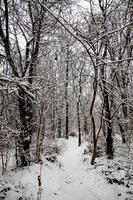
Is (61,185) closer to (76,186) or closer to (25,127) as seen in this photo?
(76,186)

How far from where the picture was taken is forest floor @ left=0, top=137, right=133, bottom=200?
30.5 feet

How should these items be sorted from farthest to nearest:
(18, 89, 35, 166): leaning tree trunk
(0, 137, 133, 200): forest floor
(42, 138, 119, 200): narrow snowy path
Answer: (18, 89, 35, 166): leaning tree trunk → (42, 138, 119, 200): narrow snowy path → (0, 137, 133, 200): forest floor

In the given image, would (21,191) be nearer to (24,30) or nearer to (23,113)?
(23,113)

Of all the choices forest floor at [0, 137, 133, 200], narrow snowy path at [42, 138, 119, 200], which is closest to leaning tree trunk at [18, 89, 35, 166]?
forest floor at [0, 137, 133, 200]

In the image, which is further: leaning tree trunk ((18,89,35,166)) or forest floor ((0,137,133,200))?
leaning tree trunk ((18,89,35,166))

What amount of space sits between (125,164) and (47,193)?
495 centimetres

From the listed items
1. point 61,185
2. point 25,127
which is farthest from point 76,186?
point 25,127

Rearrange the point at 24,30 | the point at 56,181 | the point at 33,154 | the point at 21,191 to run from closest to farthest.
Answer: the point at 21,191
the point at 56,181
the point at 24,30
the point at 33,154

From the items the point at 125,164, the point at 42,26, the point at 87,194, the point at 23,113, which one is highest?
the point at 42,26

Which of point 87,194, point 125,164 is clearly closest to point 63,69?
point 125,164

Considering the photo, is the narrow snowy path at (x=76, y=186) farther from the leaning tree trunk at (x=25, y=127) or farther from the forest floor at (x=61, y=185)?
the leaning tree trunk at (x=25, y=127)

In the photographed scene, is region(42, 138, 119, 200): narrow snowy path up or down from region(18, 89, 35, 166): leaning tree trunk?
down

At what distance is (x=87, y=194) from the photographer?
977 centimetres

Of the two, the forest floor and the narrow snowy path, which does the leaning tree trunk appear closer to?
the forest floor
